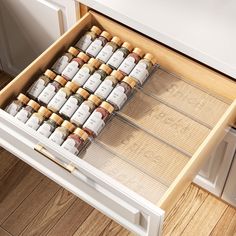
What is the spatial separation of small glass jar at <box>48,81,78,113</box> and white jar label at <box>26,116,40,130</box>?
0.05 m

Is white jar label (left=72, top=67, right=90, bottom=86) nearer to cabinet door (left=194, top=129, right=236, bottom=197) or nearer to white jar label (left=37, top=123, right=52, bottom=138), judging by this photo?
white jar label (left=37, top=123, right=52, bottom=138)

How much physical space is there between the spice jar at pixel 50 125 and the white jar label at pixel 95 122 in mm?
67

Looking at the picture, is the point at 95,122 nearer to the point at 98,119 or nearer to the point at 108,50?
the point at 98,119

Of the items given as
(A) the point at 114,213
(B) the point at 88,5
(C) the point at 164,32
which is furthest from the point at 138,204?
(B) the point at 88,5

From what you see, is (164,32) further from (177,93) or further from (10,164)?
(10,164)

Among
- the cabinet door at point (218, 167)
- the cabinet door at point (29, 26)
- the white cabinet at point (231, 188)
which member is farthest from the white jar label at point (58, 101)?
the white cabinet at point (231, 188)

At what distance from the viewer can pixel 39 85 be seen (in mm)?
1264

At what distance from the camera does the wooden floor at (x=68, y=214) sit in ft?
5.52

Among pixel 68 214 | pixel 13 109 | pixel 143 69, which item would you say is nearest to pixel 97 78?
pixel 143 69

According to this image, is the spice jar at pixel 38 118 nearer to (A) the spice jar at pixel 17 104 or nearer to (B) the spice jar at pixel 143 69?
(A) the spice jar at pixel 17 104

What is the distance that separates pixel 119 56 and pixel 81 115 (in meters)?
0.20

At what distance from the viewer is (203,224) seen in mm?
1700

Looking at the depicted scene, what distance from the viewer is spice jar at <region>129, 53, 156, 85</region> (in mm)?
1276

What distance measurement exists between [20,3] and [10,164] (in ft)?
1.93
